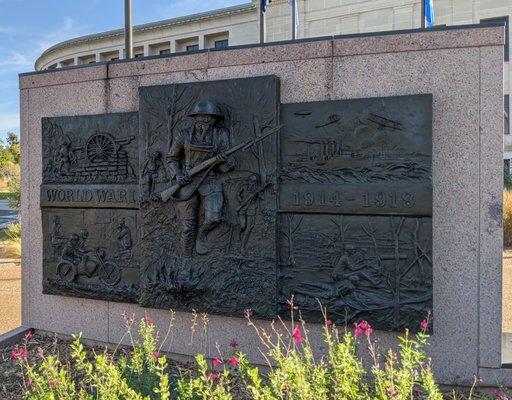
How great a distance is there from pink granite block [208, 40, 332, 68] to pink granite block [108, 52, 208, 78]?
0.47 ft

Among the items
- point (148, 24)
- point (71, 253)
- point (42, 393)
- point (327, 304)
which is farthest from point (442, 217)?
point (148, 24)

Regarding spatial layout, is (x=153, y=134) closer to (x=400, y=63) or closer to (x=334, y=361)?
(x=400, y=63)

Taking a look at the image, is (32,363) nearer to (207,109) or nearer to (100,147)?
(100,147)

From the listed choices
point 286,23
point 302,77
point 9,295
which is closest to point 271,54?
point 302,77

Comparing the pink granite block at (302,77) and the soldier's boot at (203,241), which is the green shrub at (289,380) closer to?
the soldier's boot at (203,241)

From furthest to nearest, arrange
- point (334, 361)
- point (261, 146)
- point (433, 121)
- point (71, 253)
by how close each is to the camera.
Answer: point (71, 253) → point (261, 146) → point (433, 121) → point (334, 361)

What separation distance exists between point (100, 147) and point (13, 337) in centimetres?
258

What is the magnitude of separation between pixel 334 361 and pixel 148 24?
136 ft

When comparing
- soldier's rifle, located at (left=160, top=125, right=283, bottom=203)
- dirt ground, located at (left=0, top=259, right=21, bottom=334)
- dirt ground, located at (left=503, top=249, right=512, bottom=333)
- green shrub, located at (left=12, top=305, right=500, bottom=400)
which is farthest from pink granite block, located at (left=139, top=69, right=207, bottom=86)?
dirt ground, located at (left=503, top=249, right=512, bottom=333)

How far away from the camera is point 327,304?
4602 mm

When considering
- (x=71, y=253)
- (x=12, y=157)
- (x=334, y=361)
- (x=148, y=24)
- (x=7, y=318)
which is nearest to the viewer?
(x=334, y=361)

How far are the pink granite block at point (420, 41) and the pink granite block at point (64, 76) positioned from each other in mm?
2787

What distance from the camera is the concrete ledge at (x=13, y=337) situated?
5831mm

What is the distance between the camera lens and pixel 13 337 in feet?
19.4
